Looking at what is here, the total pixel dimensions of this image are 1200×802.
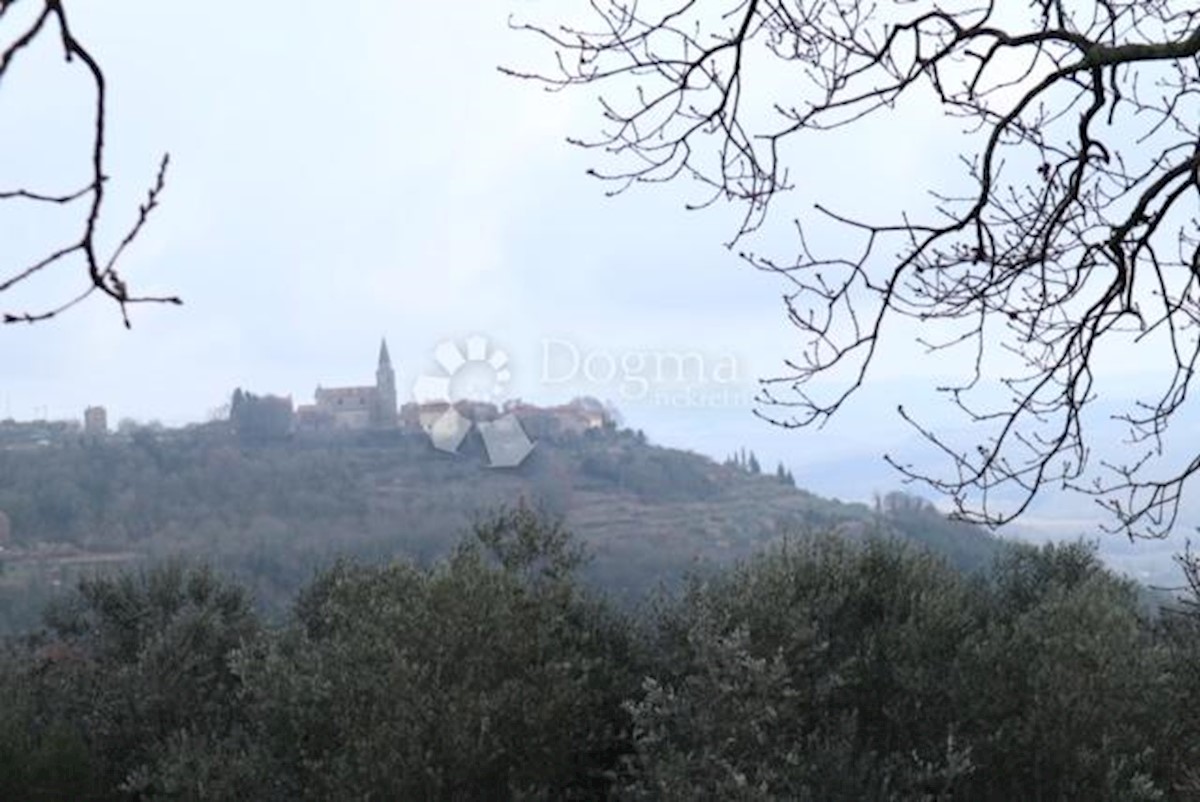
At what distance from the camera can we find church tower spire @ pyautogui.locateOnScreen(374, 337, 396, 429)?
317 feet

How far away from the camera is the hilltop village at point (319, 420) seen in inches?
3290

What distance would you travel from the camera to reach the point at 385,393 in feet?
334

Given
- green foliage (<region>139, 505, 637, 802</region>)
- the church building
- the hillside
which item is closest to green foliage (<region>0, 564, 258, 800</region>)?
green foliage (<region>139, 505, 637, 802</region>)

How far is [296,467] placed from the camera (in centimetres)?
Result: 7206

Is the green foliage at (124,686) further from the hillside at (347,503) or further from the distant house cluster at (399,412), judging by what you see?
the distant house cluster at (399,412)

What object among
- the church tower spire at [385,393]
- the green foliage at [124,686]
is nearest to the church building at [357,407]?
the church tower spire at [385,393]

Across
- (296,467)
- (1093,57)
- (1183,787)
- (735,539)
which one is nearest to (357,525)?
(296,467)

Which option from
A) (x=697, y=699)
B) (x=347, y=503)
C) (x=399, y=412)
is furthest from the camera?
(x=399, y=412)

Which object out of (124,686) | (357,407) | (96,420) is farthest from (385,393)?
(124,686)

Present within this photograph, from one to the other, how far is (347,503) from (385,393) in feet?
117

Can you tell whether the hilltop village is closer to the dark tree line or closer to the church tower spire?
the church tower spire

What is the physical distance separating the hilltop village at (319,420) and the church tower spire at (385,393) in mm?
78

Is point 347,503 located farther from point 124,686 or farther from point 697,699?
point 697,699

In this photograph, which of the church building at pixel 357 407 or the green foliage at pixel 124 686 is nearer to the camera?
the green foliage at pixel 124 686
